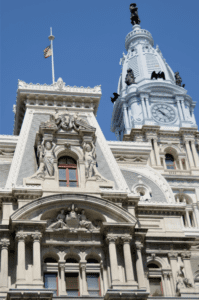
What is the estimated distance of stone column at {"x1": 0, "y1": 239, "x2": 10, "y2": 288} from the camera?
117 ft

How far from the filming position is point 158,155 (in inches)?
3307

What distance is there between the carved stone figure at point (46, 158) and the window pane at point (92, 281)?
7.00 meters

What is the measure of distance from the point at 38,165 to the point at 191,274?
1198cm

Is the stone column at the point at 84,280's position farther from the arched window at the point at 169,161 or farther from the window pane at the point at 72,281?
the arched window at the point at 169,161

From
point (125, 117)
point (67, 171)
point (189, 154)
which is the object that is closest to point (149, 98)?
point (125, 117)

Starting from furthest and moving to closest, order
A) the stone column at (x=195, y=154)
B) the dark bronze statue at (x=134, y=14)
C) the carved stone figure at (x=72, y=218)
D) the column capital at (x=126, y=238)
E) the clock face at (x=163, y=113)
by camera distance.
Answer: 1. the dark bronze statue at (x=134, y=14)
2. the clock face at (x=163, y=113)
3. the stone column at (x=195, y=154)
4. the carved stone figure at (x=72, y=218)
5. the column capital at (x=126, y=238)

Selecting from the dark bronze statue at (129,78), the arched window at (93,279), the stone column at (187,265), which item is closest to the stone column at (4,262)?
the arched window at (93,279)

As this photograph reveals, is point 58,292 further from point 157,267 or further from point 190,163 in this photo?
point 190,163

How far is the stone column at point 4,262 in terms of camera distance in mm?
35625

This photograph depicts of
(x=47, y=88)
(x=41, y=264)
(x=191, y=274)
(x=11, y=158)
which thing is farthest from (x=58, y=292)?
(x=47, y=88)

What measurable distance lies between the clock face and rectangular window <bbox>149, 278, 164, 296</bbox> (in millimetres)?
53416

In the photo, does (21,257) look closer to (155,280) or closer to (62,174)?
(62,174)

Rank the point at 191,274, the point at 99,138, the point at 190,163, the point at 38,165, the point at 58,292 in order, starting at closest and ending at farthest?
the point at 58,292 → the point at 191,274 → the point at 38,165 → the point at 99,138 → the point at 190,163

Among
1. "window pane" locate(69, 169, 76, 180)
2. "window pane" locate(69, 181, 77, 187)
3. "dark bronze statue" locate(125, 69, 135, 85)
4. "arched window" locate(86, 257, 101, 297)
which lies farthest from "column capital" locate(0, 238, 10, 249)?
"dark bronze statue" locate(125, 69, 135, 85)
